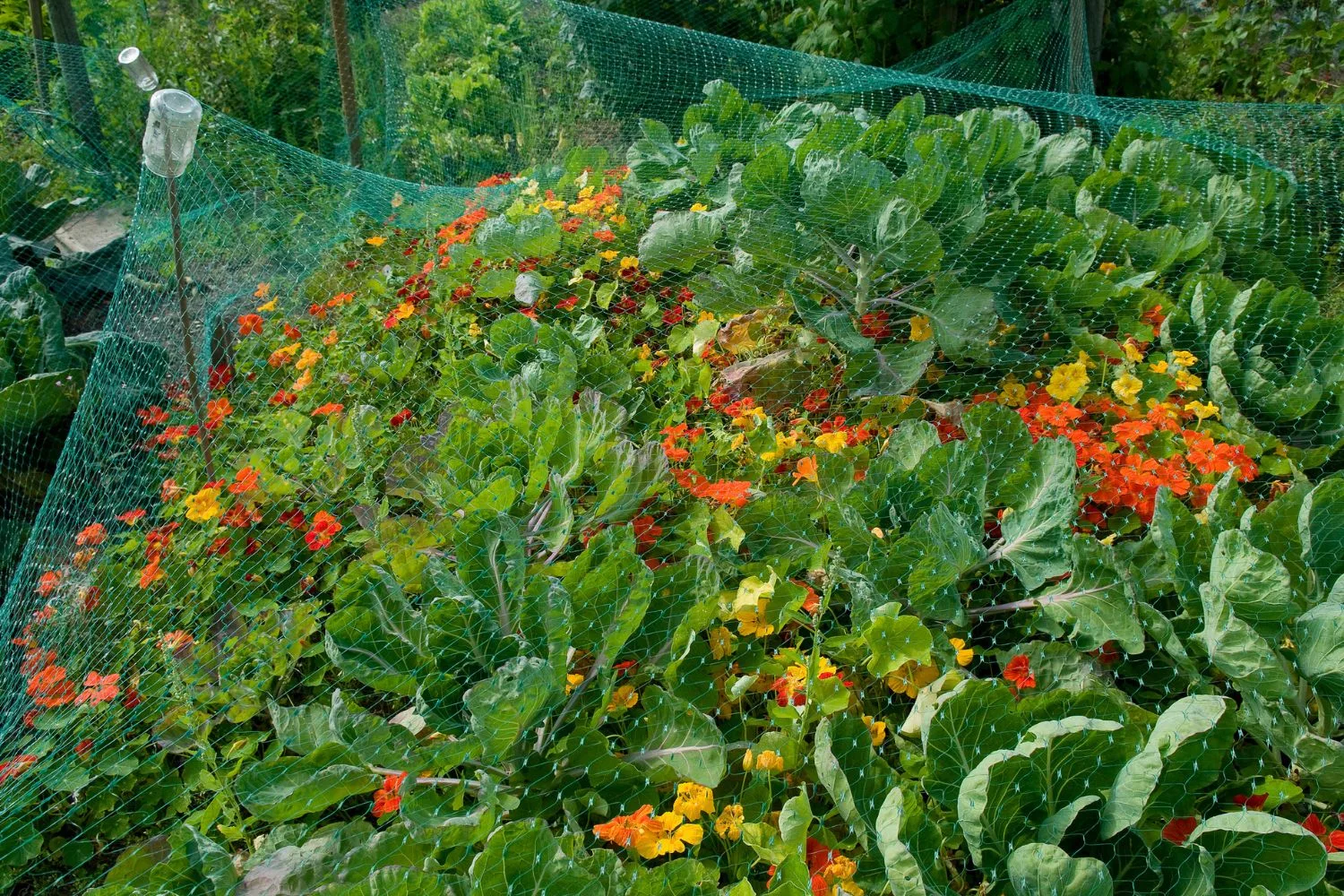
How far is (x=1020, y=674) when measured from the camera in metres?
1.48

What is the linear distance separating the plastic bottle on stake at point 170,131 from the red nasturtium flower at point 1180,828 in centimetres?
210

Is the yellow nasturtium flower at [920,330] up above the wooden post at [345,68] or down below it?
below

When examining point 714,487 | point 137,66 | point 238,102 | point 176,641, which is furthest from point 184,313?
point 238,102

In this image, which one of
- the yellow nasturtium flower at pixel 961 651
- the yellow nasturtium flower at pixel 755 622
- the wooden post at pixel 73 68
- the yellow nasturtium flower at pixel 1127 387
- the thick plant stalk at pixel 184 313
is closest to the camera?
the yellow nasturtium flower at pixel 961 651

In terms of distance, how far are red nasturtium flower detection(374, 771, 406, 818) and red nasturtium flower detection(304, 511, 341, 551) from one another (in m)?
0.62

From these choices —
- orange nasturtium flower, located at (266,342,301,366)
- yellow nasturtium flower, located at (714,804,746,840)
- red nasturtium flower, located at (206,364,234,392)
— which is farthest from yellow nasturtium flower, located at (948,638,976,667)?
red nasturtium flower, located at (206,364,234,392)

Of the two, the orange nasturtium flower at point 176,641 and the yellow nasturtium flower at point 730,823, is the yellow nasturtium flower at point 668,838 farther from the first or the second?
the orange nasturtium flower at point 176,641

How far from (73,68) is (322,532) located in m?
3.44

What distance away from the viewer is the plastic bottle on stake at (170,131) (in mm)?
2062

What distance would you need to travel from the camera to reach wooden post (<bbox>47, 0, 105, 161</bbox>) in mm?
4227

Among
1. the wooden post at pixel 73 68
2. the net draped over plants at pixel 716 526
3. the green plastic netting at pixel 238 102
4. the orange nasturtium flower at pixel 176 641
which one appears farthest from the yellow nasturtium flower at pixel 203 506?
the wooden post at pixel 73 68

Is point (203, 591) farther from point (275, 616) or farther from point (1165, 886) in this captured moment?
point (1165, 886)

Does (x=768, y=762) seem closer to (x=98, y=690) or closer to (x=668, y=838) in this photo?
(x=668, y=838)

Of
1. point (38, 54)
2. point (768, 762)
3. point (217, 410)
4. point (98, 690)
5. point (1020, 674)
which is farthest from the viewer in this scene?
point (38, 54)
